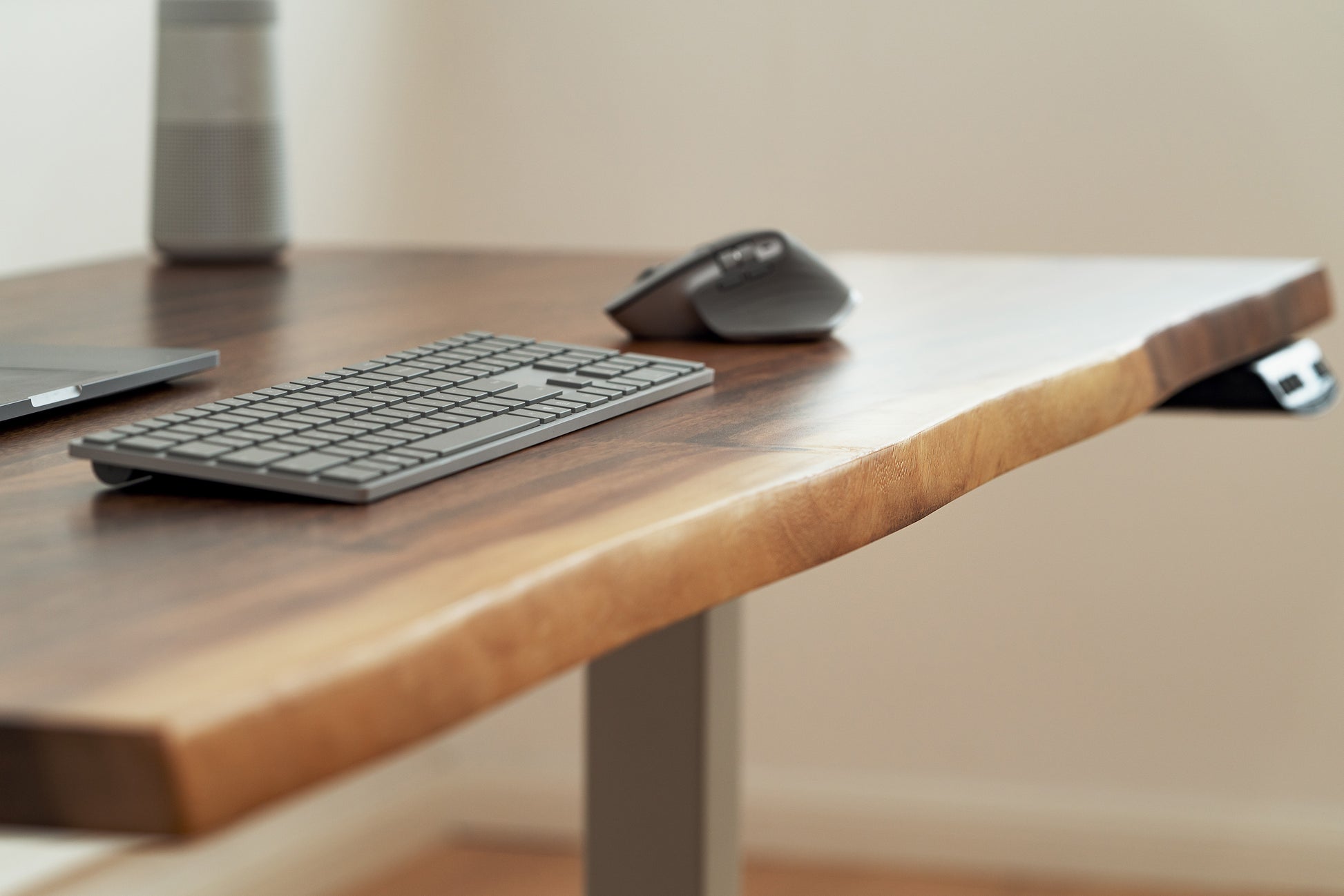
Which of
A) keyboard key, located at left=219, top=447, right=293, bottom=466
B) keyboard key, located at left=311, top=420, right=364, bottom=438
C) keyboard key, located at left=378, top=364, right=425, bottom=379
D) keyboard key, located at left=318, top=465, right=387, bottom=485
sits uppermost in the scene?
keyboard key, located at left=378, top=364, right=425, bottom=379

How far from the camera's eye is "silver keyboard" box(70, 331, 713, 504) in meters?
0.52

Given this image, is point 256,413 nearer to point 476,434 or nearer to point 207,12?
point 476,434

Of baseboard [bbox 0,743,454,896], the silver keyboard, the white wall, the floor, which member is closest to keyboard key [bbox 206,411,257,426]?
the silver keyboard

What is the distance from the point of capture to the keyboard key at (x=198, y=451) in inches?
20.6

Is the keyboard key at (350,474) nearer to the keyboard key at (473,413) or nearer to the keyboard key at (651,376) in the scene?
the keyboard key at (473,413)

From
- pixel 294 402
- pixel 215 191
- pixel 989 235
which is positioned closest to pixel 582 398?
pixel 294 402

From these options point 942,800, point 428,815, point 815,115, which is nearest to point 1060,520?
point 942,800

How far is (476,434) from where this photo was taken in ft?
1.91

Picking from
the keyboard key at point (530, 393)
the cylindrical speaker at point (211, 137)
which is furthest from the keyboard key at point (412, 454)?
the cylindrical speaker at point (211, 137)

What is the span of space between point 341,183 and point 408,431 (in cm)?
173

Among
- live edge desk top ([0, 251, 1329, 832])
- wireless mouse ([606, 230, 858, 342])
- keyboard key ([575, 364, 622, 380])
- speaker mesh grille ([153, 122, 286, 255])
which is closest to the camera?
live edge desk top ([0, 251, 1329, 832])

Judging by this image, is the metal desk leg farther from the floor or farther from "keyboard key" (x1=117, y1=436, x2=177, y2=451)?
the floor

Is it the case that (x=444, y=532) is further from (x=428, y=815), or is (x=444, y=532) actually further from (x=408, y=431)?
(x=428, y=815)

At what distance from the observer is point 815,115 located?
2217mm
